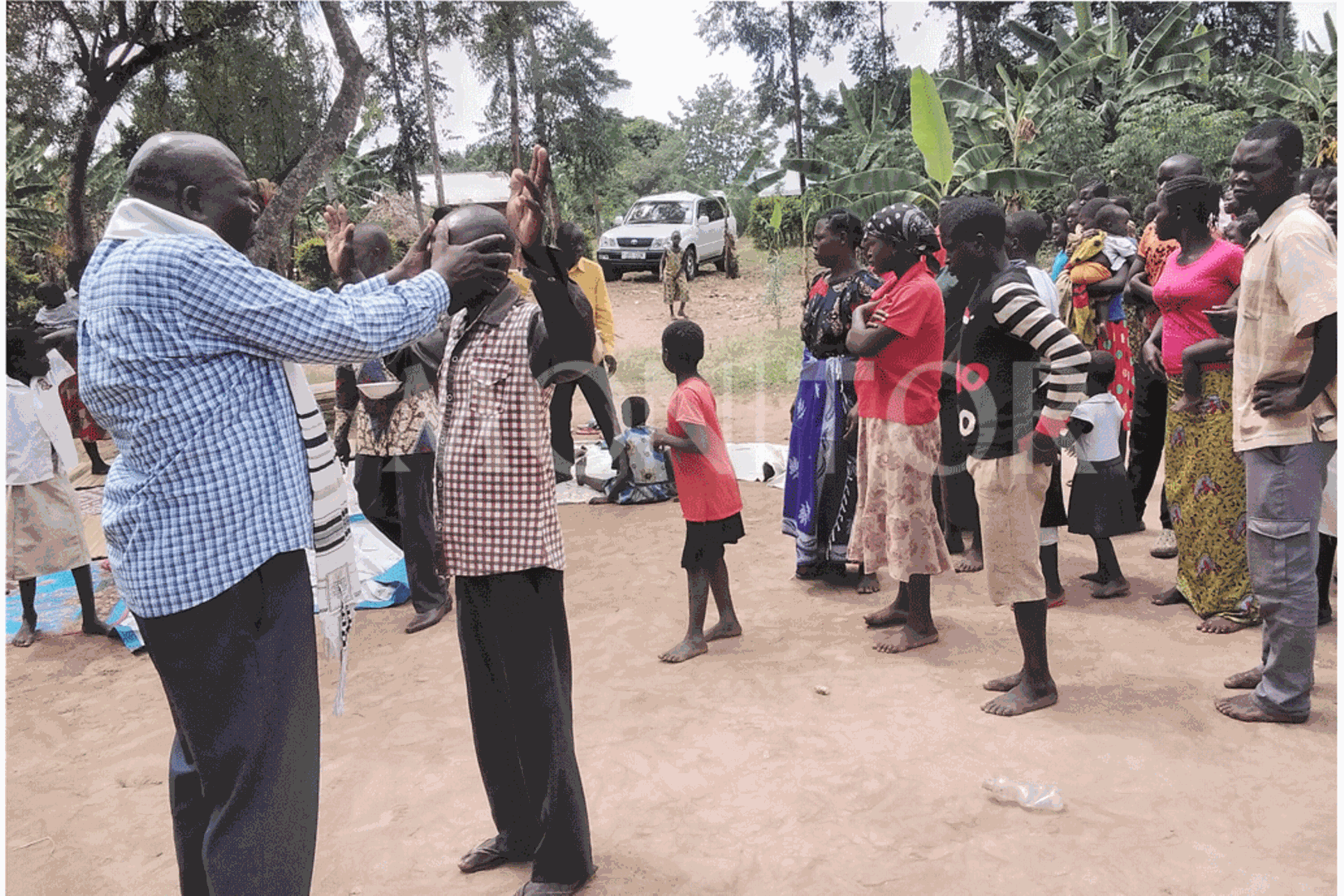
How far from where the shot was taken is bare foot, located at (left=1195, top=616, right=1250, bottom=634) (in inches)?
164

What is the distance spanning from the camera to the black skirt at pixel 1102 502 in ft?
15.2

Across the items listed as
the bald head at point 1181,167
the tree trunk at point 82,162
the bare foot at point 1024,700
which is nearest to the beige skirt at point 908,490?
the bare foot at point 1024,700

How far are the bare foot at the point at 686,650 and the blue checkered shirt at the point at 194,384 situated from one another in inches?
96.6

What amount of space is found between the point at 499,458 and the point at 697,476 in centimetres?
184

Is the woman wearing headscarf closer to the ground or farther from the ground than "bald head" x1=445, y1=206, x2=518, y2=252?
closer to the ground

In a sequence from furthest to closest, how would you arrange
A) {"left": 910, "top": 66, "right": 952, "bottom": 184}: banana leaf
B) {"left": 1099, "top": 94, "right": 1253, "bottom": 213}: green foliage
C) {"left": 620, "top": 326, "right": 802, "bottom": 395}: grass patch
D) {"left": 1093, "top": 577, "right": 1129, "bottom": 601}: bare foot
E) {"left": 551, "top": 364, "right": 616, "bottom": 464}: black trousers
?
{"left": 1099, "top": 94, "right": 1253, "bottom": 213}: green foliage → {"left": 620, "top": 326, "right": 802, "bottom": 395}: grass patch → {"left": 910, "top": 66, "right": 952, "bottom": 184}: banana leaf → {"left": 551, "top": 364, "right": 616, "bottom": 464}: black trousers → {"left": 1093, "top": 577, "right": 1129, "bottom": 601}: bare foot

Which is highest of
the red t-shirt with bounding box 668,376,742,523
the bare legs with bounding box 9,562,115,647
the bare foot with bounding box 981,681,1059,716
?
the red t-shirt with bounding box 668,376,742,523

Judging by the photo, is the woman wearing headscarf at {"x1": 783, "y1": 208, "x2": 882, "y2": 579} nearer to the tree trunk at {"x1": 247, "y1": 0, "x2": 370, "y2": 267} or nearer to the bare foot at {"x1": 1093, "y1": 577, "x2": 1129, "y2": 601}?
the bare foot at {"x1": 1093, "y1": 577, "x2": 1129, "y2": 601}

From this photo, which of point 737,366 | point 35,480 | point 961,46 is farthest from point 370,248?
point 961,46

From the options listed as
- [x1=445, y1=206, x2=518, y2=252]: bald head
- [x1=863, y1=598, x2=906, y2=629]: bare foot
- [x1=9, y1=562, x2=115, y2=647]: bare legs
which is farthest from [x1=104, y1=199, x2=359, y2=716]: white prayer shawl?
[x1=9, y1=562, x2=115, y2=647]: bare legs

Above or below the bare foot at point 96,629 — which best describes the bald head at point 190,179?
above

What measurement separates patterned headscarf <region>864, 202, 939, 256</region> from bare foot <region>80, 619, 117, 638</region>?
4243 millimetres

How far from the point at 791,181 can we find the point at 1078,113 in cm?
945

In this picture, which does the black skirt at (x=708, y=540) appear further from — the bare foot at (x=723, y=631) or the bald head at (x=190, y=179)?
the bald head at (x=190, y=179)
